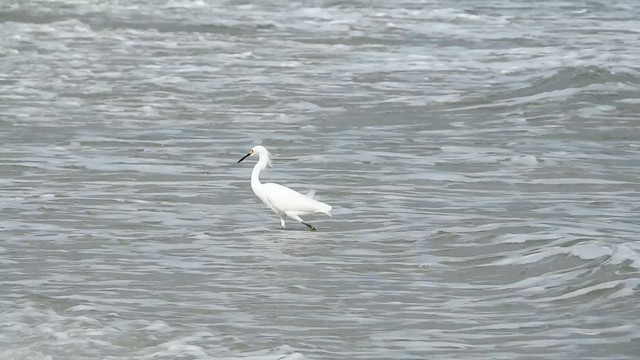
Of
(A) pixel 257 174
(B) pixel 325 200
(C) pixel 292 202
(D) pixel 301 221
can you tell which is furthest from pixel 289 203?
(B) pixel 325 200

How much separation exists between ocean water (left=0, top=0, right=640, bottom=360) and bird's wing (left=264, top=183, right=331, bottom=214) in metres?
0.22

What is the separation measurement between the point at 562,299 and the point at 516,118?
760 centimetres

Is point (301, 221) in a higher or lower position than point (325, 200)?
higher

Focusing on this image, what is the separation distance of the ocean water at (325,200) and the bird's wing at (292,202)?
0.22m

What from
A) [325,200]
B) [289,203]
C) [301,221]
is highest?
[289,203]

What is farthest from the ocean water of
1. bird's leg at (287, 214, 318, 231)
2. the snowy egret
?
the snowy egret

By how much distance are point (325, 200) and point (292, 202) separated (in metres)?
0.99

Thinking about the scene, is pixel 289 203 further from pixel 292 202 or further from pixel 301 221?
pixel 301 221

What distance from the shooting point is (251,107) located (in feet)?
53.3

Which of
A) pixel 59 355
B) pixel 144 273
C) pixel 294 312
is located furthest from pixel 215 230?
pixel 59 355

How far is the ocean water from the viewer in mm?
7543

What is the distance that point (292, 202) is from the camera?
10.2 meters

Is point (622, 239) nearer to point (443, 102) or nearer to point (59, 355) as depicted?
point (59, 355)

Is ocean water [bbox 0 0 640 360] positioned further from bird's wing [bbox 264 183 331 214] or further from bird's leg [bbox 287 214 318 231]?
bird's wing [bbox 264 183 331 214]
